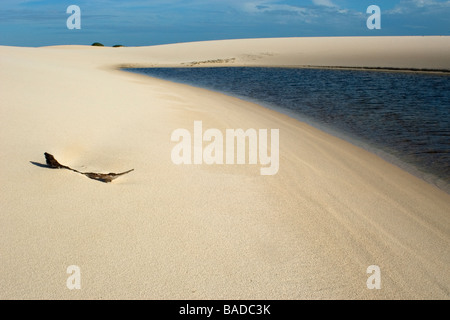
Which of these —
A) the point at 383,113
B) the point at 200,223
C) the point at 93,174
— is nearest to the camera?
the point at 200,223

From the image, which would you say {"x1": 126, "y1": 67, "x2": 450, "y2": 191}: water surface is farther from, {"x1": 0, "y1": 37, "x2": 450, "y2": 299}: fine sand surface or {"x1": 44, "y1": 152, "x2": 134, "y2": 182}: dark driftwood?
{"x1": 44, "y1": 152, "x2": 134, "y2": 182}: dark driftwood

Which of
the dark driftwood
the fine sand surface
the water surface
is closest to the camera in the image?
the fine sand surface

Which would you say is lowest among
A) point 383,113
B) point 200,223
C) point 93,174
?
point 200,223

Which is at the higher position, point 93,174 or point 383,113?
point 383,113

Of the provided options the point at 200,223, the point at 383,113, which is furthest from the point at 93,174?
the point at 383,113

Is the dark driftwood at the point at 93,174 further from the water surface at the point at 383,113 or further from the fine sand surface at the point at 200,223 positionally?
the water surface at the point at 383,113

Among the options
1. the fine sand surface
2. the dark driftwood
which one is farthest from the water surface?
the dark driftwood

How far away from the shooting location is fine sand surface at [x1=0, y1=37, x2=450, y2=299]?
2.32m

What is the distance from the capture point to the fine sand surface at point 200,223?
232cm

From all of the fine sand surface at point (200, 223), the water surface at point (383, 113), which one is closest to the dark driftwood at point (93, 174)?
the fine sand surface at point (200, 223)

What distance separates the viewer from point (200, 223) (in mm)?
3039

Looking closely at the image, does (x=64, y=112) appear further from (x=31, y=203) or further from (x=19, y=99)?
(x=31, y=203)

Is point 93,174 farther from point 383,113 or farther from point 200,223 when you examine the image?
point 383,113
